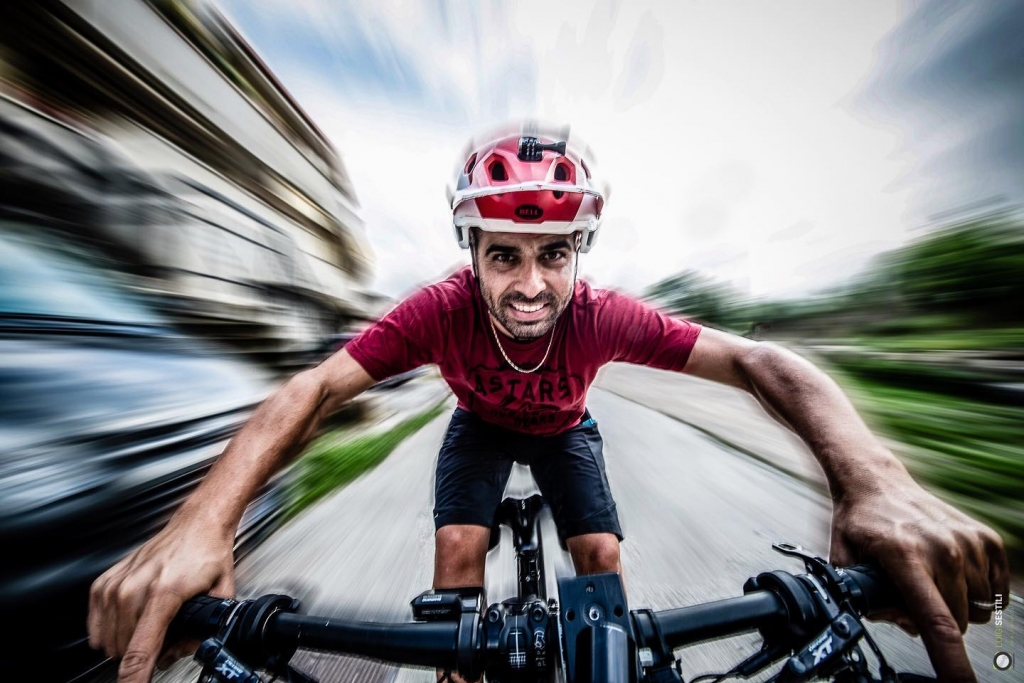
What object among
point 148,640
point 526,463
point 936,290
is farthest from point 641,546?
point 936,290

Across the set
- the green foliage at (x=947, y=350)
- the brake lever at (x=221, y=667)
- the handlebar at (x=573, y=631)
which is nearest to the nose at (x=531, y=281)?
the handlebar at (x=573, y=631)

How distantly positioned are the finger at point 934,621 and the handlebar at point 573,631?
38mm

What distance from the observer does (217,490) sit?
108 centimetres

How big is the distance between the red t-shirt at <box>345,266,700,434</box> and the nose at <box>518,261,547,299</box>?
0.96 feet

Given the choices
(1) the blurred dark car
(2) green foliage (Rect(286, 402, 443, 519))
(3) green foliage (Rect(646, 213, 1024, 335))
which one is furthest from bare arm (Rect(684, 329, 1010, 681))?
(3) green foliage (Rect(646, 213, 1024, 335))

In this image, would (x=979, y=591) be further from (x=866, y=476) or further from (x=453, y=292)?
(x=453, y=292)

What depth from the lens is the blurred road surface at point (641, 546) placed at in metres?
1.91

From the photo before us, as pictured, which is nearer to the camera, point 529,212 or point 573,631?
point 573,631

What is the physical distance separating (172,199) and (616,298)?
3.36 m

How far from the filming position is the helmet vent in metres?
1.63

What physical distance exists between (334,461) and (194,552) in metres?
4.20

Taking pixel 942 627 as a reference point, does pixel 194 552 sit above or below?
above

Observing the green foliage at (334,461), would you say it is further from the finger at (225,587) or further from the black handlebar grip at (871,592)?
the black handlebar grip at (871,592)

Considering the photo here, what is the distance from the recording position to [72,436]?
1890 mm
